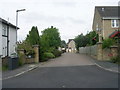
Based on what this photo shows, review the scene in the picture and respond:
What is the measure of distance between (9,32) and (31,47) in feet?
24.2

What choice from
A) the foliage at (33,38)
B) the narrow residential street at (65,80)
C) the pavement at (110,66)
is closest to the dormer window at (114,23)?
the foliage at (33,38)

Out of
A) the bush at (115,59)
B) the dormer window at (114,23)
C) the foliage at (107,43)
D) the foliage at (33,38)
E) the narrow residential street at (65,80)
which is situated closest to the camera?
the narrow residential street at (65,80)

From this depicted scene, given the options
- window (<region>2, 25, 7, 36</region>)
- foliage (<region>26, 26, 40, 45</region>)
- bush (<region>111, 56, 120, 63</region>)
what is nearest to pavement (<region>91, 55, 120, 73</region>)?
bush (<region>111, 56, 120, 63</region>)

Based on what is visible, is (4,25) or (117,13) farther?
(117,13)

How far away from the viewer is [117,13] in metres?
37.2

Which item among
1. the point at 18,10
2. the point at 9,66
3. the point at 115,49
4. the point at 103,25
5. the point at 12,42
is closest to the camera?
the point at 9,66

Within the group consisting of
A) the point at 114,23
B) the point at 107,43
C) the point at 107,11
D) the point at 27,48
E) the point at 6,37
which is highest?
the point at 107,11

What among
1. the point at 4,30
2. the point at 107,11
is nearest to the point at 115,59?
the point at 4,30

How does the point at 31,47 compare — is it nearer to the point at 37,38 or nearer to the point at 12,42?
the point at 37,38

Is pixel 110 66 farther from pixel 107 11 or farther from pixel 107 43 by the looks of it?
pixel 107 11

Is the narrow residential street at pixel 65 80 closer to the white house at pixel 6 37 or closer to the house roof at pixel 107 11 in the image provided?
the white house at pixel 6 37

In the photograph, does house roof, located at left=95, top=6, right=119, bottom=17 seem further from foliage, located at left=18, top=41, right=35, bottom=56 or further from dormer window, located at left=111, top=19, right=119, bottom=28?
foliage, located at left=18, top=41, right=35, bottom=56

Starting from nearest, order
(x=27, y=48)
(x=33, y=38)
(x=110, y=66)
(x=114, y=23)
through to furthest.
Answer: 1. (x=110, y=66)
2. (x=27, y=48)
3. (x=33, y=38)
4. (x=114, y=23)

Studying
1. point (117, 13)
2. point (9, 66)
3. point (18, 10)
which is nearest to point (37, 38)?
point (18, 10)
